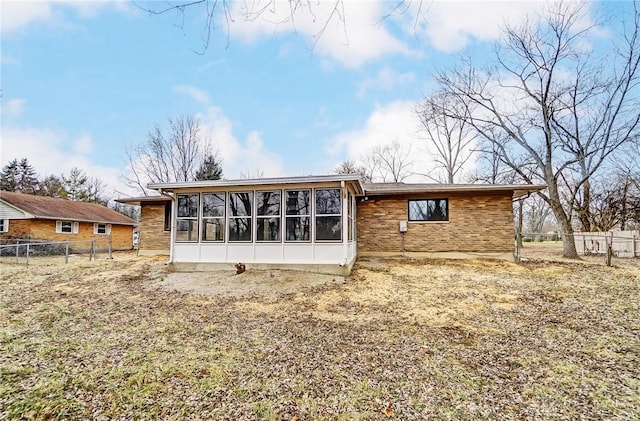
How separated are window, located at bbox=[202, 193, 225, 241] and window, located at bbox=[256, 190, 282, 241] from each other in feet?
3.63

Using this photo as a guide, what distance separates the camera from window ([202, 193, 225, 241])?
8.91m

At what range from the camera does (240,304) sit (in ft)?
19.3

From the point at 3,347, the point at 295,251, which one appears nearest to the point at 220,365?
the point at 3,347

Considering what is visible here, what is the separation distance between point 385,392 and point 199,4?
11.1ft

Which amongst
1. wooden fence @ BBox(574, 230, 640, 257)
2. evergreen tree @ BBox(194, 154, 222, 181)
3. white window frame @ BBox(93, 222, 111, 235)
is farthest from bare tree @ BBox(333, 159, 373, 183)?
white window frame @ BBox(93, 222, 111, 235)

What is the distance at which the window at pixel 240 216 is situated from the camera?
345 inches

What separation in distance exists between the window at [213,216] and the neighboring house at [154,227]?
5922 millimetres

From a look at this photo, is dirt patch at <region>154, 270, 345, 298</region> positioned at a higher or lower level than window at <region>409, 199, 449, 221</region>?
lower

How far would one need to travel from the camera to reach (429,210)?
11258 mm

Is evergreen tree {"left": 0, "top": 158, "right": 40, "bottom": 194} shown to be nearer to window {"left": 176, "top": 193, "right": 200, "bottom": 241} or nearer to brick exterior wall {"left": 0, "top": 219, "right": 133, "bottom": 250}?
brick exterior wall {"left": 0, "top": 219, "right": 133, "bottom": 250}

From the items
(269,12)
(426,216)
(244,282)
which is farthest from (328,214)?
(269,12)

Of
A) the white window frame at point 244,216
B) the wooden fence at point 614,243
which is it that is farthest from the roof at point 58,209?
the wooden fence at point 614,243

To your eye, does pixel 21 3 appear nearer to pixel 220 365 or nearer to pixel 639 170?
pixel 220 365

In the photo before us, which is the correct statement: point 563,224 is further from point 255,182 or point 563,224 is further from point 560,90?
point 255,182
